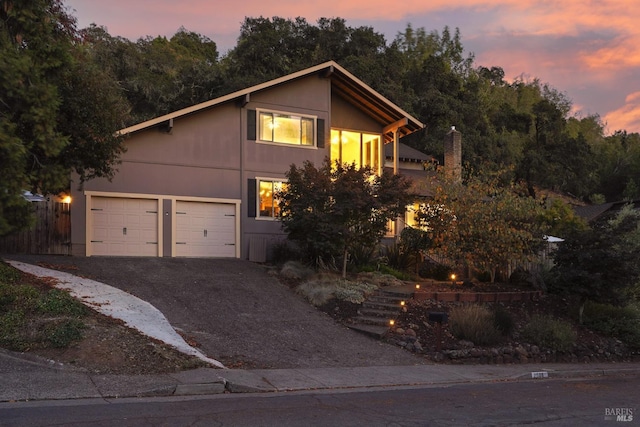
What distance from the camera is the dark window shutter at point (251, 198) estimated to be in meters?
22.9

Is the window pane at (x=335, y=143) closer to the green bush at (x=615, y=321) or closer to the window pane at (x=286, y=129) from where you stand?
the window pane at (x=286, y=129)

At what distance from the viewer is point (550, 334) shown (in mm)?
15430

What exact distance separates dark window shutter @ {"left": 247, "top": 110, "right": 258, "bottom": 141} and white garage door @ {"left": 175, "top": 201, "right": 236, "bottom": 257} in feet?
8.68

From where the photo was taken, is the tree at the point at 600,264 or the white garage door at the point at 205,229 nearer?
the tree at the point at 600,264

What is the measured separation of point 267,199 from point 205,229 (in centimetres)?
260

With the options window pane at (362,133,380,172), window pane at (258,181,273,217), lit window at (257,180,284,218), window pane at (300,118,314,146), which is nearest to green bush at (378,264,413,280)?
lit window at (257,180,284,218)

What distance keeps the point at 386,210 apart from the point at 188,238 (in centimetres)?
723

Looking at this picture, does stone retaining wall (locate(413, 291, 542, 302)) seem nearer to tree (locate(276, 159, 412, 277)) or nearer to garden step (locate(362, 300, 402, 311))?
garden step (locate(362, 300, 402, 311))

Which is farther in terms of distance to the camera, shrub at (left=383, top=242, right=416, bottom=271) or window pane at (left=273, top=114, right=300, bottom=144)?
window pane at (left=273, top=114, right=300, bottom=144)

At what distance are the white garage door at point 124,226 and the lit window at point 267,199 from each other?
12.5ft

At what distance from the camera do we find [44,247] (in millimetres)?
20141

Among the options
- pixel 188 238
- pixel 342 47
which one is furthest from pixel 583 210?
pixel 188 238

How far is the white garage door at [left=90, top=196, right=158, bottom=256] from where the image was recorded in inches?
817

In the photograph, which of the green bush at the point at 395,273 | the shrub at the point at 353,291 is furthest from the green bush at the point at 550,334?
the green bush at the point at 395,273
